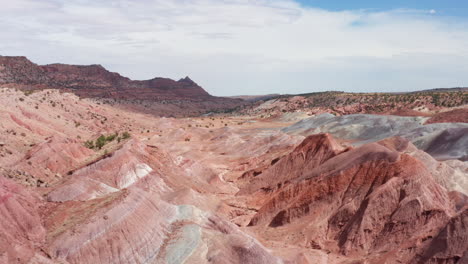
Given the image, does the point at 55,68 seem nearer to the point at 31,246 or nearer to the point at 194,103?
the point at 194,103

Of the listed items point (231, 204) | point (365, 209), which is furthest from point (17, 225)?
point (231, 204)

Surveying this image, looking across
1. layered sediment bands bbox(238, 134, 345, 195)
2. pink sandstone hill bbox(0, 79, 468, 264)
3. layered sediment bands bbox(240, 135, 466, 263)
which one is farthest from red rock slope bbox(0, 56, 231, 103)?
layered sediment bands bbox(240, 135, 466, 263)

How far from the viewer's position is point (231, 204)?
34.0 m

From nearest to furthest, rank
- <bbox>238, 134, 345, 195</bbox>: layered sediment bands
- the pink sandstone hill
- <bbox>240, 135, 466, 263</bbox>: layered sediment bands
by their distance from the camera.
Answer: the pink sandstone hill, <bbox>240, 135, 466, 263</bbox>: layered sediment bands, <bbox>238, 134, 345, 195</bbox>: layered sediment bands

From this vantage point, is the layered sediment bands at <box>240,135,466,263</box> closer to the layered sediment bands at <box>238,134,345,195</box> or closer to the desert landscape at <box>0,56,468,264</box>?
the desert landscape at <box>0,56,468,264</box>

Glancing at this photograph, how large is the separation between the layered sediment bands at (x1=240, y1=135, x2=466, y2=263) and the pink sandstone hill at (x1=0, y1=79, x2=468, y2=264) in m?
0.07

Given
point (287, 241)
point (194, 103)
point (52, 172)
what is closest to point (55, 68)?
point (194, 103)

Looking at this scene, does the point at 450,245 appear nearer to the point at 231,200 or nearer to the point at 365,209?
the point at 365,209

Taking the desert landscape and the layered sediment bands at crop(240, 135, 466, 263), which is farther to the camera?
the layered sediment bands at crop(240, 135, 466, 263)

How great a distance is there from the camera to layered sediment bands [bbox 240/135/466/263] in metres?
22.8

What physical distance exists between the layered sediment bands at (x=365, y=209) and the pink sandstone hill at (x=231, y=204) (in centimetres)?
7

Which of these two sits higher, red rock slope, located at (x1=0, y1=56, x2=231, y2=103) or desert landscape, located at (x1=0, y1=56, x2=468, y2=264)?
red rock slope, located at (x1=0, y1=56, x2=231, y2=103)

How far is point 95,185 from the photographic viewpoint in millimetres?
25656

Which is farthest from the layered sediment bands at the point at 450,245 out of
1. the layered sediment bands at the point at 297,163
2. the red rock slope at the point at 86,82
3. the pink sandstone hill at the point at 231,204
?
the red rock slope at the point at 86,82
